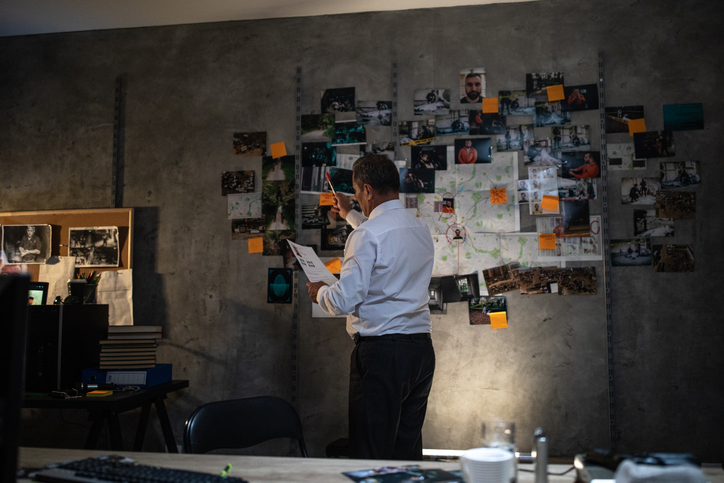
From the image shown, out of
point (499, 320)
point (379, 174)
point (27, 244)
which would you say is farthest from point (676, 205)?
point (27, 244)

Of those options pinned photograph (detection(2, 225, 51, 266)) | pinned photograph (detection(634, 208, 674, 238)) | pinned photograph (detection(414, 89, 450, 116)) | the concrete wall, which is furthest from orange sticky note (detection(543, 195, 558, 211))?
pinned photograph (detection(2, 225, 51, 266))

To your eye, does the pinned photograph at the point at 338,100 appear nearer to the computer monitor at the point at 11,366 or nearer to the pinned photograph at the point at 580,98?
the pinned photograph at the point at 580,98

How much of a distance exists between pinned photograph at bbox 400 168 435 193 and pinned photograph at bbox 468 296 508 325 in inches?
27.5

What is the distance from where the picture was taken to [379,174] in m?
2.48

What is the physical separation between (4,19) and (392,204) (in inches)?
115

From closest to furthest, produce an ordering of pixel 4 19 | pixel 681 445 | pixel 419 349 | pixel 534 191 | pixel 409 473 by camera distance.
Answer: pixel 409 473
pixel 419 349
pixel 681 445
pixel 534 191
pixel 4 19

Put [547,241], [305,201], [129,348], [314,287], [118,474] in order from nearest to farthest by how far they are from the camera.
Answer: [118,474] → [314,287] → [129,348] → [547,241] → [305,201]

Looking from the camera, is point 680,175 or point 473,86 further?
point 473,86

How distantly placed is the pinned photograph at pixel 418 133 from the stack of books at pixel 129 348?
5.80 ft

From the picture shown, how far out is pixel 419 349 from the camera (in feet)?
7.67

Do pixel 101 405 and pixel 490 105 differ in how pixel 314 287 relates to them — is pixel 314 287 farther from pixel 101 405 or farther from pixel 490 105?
pixel 490 105

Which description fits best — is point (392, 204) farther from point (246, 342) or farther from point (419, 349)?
point (246, 342)

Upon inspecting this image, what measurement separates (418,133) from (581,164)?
3.12ft

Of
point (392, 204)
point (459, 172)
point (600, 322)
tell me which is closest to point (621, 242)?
point (600, 322)
